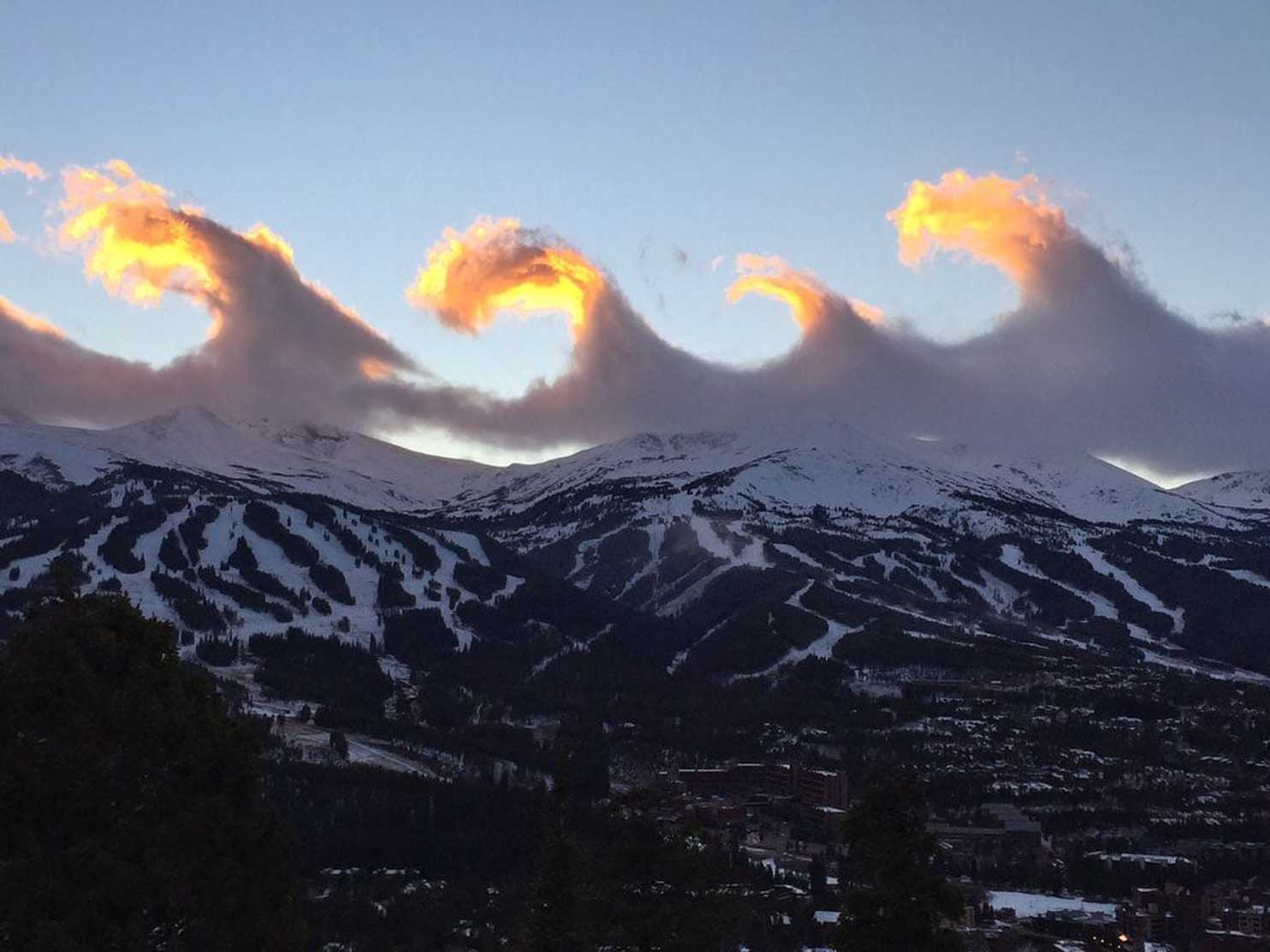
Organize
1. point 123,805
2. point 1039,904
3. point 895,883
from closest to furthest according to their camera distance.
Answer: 1. point 123,805
2. point 895,883
3. point 1039,904

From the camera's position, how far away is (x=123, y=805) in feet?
104

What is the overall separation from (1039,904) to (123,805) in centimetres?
10798

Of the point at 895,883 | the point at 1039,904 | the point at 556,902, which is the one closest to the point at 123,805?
the point at 556,902

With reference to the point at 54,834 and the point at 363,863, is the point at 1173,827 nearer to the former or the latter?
the point at 363,863

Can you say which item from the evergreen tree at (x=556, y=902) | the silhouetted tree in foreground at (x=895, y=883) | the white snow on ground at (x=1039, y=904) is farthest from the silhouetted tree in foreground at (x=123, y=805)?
the white snow on ground at (x=1039, y=904)

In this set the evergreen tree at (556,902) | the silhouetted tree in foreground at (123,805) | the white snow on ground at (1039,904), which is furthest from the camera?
the white snow on ground at (1039,904)

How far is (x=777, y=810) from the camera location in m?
176

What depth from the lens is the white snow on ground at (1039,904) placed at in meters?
121

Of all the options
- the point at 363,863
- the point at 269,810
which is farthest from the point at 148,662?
the point at 363,863

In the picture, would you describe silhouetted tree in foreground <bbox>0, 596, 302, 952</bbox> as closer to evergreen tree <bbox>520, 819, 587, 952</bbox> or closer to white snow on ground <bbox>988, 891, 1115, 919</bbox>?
evergreen tree <bbox>520, 819, 587, 952</bbox>

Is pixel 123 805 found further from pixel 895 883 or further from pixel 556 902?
pixel 895 883

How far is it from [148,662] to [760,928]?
209ft

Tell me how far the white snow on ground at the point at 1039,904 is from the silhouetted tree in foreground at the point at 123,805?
9572 cm

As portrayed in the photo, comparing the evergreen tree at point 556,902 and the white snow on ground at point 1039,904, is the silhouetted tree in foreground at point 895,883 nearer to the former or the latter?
the evergreen tree at point 556,902
